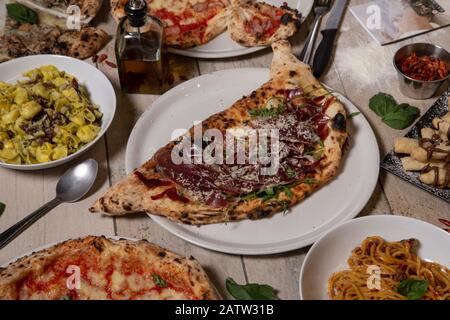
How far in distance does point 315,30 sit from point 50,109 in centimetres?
169

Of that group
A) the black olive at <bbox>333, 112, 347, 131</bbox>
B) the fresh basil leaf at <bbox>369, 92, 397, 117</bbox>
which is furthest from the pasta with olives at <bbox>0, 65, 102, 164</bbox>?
the fresh basil leaf at <bbox>369, 92, 397, 117</bbox>

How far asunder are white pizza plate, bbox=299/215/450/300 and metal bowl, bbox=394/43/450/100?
1.08 metres

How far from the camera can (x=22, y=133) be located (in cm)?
293

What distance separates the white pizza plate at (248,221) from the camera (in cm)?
266

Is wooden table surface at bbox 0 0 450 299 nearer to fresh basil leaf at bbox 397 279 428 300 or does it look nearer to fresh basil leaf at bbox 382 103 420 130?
fresh basil leaf at bbox 382 103 420 130

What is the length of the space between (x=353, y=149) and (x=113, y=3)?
5.91 ft

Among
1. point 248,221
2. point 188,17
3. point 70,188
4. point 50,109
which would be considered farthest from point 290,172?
point 188,17

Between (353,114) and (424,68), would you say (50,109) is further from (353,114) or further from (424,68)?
(424,68)

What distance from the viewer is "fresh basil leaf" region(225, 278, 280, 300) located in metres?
2.49

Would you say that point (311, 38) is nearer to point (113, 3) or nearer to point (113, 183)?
point (113, 3)

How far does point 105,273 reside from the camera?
2.48 meters

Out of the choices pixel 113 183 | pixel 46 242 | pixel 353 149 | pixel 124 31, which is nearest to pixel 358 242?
pixel 353 149

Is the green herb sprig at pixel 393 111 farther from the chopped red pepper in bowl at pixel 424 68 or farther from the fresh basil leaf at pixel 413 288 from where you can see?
the fresh basil leaf at pixel 413 288

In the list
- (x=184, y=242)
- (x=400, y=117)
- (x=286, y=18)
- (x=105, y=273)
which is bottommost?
(x=184, y=242)
